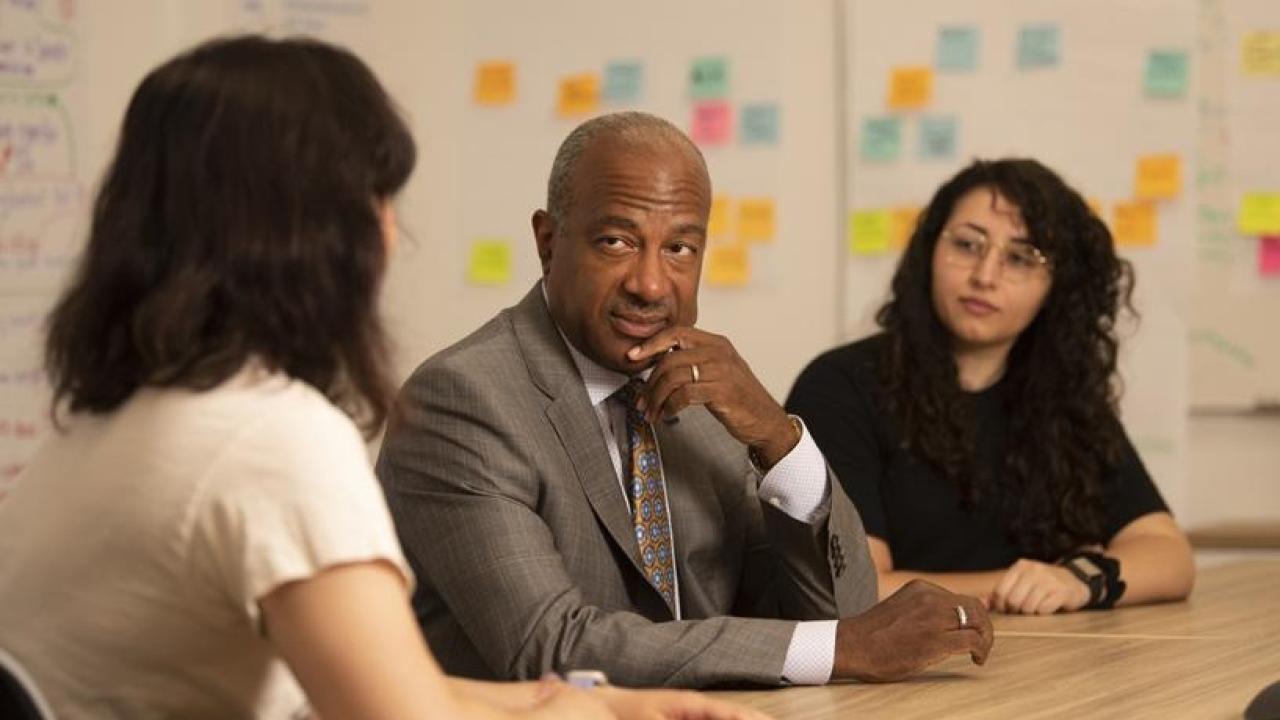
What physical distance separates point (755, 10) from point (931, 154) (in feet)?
2.04

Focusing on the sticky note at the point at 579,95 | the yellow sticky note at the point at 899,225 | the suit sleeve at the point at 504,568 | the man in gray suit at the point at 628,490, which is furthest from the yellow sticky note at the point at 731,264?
the suit sleeve at the point at 504,568

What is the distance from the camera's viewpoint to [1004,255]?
11.4 feet

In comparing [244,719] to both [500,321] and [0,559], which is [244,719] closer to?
[0,559]

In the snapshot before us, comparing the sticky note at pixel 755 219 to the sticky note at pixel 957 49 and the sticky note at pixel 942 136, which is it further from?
the sticky note at pixel 957 49

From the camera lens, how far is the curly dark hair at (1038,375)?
3.39 meters

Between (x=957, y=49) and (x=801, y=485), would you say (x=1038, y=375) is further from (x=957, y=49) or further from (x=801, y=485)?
(x=957, y=49)

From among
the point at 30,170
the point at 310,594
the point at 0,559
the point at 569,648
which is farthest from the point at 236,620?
the point at 30,170

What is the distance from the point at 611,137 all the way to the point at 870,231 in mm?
2244

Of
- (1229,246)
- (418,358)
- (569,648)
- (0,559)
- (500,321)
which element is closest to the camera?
(0,559)

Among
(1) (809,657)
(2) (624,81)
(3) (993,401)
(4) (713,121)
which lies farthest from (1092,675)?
(2) (624,81)

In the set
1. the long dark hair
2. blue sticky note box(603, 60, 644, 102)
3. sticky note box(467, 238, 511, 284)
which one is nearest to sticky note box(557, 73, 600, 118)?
blue sticky note box(603, 60, 644, 102)

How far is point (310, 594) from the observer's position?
1.33m

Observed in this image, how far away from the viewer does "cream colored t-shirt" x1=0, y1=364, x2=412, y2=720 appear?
134cm

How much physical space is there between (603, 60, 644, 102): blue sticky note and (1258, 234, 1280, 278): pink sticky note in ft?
5.52
